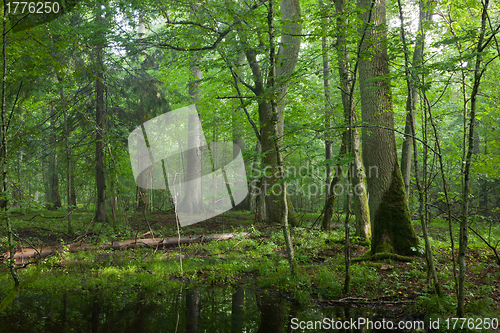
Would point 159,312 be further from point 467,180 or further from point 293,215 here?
point 293,215

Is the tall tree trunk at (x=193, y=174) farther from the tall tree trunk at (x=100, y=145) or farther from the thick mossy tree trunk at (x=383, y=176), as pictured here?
the thick mossy tree trunk at (x=383, y=176)

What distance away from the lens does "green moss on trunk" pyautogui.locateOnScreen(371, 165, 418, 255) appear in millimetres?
6203

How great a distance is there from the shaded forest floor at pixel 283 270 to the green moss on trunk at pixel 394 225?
0.34 metres

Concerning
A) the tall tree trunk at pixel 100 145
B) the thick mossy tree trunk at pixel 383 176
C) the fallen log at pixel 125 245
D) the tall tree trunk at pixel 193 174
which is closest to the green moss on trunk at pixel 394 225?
the thick mossy tree trunk at pixel 383 176

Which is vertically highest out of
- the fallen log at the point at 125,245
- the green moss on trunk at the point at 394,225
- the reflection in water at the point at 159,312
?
the green moss on trunk at the point at 394,225

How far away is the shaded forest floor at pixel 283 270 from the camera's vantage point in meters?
4.67

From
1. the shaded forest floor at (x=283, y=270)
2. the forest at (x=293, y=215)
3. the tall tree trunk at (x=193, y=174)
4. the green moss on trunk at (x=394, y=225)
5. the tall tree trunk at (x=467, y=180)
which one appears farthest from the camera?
the tall tree trunk at (x=193, y=174)

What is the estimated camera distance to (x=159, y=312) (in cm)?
442

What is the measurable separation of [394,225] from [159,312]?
4.74 metres

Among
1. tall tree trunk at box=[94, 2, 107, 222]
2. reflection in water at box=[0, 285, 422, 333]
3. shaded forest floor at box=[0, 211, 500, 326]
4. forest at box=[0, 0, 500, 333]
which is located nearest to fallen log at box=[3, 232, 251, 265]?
forest at box=[0, 0, 500, 333]

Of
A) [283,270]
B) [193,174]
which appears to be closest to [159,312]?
[283,270]

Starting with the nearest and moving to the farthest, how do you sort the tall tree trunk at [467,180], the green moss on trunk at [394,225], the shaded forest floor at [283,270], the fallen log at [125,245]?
1. the tall tree trunk at [467,180]
2. the shaded forest floor at [283,270]
3. the green moss on trunk at [394,225]
4. the fallen log at [125,245]

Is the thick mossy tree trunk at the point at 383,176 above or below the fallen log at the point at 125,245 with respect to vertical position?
above

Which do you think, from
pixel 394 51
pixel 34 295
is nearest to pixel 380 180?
pixel 394 51
